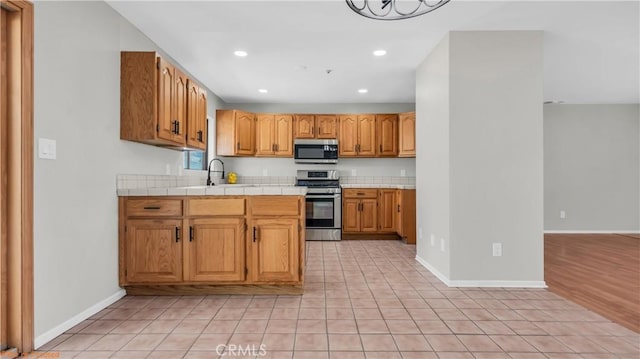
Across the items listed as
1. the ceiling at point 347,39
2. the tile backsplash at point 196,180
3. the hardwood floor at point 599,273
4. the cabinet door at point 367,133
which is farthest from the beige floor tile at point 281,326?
the cabinet door at point 367,133

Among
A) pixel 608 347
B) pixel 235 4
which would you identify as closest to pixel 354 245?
pixel 608 347

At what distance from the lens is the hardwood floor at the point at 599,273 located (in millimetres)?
2493

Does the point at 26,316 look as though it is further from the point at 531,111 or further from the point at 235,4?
the point at 531,111

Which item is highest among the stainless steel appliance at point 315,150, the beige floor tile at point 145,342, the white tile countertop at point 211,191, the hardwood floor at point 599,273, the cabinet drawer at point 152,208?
the stainless steel appliance at point 315,150

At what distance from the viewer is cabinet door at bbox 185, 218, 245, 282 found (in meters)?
2.65

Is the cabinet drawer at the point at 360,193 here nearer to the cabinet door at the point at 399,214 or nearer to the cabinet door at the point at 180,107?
the cabinet door at the point at 399,214

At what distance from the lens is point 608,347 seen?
1875mm

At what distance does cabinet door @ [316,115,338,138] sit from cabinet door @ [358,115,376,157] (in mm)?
429

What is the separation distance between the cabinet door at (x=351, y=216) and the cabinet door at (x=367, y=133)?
0.94 metres

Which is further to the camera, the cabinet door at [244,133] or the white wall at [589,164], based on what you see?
the white wall at [589,164]

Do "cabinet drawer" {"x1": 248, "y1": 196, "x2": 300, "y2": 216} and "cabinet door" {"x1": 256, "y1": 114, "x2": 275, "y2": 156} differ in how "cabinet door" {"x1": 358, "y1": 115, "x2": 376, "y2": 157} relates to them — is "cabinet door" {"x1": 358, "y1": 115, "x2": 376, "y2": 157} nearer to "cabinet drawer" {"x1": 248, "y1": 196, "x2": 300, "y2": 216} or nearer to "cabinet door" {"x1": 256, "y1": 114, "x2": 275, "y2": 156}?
"cabinet door" {"x1": 256, "y1": 114, "x2": 275, "y2": 156}

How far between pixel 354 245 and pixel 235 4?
3563 mm

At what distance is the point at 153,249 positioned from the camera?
264 cm

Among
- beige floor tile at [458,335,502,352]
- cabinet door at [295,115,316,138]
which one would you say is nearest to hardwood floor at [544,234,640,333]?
beige floor tile at [458,335,502,352]
